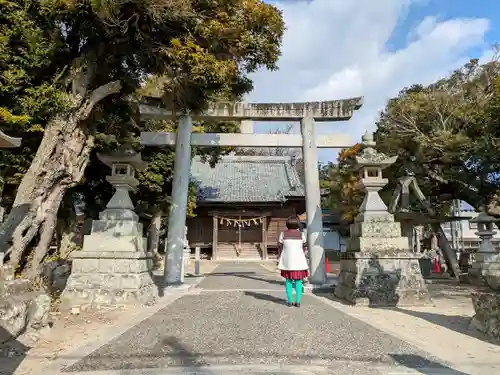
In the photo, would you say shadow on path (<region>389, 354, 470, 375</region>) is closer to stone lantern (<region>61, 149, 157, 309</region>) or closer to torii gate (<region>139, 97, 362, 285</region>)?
stone lantern (<region>61, 149, 157, 309</region>)

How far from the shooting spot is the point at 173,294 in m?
8.07

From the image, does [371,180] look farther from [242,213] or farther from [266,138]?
[242,213]

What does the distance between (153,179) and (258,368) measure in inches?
425

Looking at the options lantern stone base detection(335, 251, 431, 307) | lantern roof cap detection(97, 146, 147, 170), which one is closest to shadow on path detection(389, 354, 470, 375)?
lantern stone base detection(335, 251, 431, 307)

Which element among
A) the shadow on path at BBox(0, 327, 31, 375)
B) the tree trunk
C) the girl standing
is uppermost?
the tree trunk

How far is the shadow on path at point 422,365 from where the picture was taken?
312 cm

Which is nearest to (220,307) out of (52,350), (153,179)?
(52,350)

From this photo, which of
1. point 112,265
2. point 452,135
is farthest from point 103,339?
point 452,135

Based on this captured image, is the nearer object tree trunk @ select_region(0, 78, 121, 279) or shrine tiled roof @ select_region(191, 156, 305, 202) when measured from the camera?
tree trunk @ select_region(0, 78, 121, 279)

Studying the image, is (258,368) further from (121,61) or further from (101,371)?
(121,61)

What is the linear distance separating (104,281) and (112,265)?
0.99 ft

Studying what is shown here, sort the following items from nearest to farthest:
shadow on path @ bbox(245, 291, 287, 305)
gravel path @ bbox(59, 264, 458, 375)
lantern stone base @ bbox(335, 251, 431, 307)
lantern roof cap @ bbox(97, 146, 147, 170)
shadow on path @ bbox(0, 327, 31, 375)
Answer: gravel path @ bbox(59, 264, 458, 375) → shadow on path @ bbox(0, 327, 31, 375) → lantern stone base @ bbox(335, 251, 431, 307) → shadow on path @ bbox(245, 291, 287, 305) → lantern roof cap @ bbox(97, 146, 147, 170)

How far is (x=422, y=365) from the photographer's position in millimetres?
3281

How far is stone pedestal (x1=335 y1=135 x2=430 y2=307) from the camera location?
6.51m
